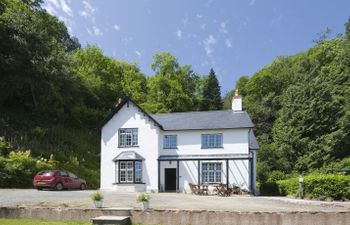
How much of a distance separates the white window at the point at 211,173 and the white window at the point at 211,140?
1.54 m

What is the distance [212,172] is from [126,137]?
8027 mm

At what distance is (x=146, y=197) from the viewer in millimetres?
16328

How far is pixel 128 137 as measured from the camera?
36.7 metres

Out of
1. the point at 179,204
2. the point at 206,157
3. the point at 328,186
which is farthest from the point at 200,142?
the point at 179,204

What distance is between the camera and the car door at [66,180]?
3169 cm

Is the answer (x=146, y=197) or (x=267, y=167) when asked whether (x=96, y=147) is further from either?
(x=146, y=197)

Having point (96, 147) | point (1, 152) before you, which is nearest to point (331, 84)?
point (96, 147)

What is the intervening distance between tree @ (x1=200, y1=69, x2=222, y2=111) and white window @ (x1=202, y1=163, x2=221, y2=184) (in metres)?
38.6

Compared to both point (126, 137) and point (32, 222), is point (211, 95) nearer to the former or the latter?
point (126, 137)

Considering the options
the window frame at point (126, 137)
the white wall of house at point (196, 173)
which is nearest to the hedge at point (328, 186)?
the white wall of house at point (196, 173)

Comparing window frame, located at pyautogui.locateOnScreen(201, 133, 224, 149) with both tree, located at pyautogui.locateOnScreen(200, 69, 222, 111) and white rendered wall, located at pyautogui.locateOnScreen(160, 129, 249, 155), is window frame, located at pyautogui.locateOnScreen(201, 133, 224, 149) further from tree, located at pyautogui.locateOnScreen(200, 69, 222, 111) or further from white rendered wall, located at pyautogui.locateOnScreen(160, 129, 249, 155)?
tree, located at pyautogui.locateOnScreen(200, 69, 222, 111)

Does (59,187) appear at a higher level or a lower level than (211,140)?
lower

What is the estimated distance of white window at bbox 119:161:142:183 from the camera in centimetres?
3566

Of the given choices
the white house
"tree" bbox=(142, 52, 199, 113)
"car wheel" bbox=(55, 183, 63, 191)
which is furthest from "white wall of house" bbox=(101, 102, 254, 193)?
"tree" bbox=(142, 52, 199, 113)
